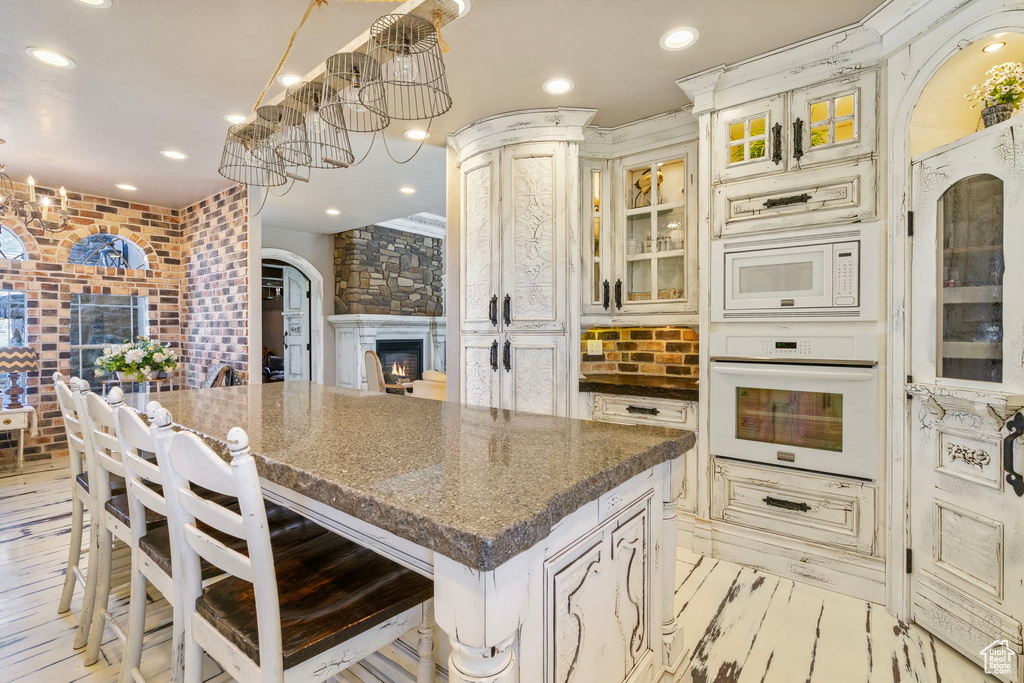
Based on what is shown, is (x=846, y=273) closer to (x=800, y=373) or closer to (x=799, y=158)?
(x=800, y=373)

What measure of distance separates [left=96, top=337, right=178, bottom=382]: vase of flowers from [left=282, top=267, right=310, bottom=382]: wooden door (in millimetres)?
2907

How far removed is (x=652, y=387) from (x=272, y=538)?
2109mm

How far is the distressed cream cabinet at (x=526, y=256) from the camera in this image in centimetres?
294

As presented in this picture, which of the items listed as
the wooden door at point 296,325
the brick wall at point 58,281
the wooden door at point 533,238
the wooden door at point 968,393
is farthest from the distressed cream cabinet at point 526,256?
the wooden door at point 296,325

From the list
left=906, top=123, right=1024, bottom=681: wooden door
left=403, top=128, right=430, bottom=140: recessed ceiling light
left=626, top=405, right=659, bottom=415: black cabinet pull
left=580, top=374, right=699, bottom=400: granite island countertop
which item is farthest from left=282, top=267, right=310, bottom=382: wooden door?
left=906, top=123, right=1024, bottom=681: wooden door

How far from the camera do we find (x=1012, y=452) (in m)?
1.61

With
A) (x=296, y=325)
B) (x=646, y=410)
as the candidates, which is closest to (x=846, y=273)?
(x=646, y=410)

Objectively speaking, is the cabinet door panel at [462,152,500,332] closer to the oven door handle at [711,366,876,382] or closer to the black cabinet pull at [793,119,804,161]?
the oven door handle at [711,366,876,382]

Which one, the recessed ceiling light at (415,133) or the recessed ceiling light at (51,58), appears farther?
the recessed ceiling light at (415,133)

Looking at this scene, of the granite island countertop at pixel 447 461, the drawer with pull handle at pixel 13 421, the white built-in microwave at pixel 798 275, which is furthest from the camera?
the drawer with pull handle at pixel 13 421

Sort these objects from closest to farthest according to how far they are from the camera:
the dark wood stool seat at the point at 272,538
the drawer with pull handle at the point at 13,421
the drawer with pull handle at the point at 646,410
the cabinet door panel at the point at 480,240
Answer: the dark wood stool seat at the point at 272,538 < the drawer with pull handle at the point at 646,410 < the cabinet door panel at the point at 480,240 < the drawer with pull handle at the point at 13,421

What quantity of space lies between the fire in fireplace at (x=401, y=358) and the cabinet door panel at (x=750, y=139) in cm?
540

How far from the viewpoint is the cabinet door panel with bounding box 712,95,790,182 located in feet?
7.80

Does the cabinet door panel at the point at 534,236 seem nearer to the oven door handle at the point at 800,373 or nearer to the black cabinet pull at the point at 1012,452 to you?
the oven door handle at the point at 800,373
